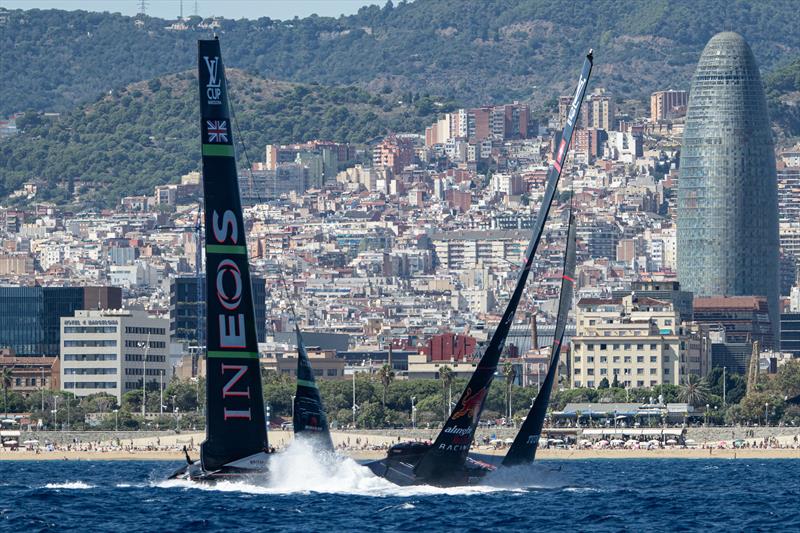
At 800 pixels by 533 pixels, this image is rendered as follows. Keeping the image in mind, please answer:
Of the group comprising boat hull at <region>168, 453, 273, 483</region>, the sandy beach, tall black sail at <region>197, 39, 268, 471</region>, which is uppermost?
tall black sail at <region>197, 39, 268, 471</region>

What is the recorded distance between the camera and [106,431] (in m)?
133

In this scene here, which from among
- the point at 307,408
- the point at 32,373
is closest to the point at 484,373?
the point at 307,408

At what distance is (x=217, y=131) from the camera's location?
59.1 m

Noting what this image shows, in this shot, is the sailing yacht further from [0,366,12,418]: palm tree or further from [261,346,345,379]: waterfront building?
[261,346,345,379]: waterfront building

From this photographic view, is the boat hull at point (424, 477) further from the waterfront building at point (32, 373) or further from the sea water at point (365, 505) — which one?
the waterfront building at point (32, 373)

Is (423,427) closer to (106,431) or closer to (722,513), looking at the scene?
(106,431)

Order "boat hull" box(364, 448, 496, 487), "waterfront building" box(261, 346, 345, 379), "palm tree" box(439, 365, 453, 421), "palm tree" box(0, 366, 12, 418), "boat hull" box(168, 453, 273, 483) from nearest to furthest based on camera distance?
"boat hull" box(168, 453, 273, 483), "boat hull" box(364, 448, 496, 487), "palm tree" box(439, 365, 453, 421), "palm tree" box(0, 366, 12, 418), "waterfront building" box(261, 346, 345, 379)

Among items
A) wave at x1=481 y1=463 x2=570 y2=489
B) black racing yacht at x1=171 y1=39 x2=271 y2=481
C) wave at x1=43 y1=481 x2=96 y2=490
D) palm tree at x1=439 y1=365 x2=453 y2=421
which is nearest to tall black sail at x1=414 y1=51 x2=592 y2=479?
wave at x1=481 y1=463 x2=570 y2=489

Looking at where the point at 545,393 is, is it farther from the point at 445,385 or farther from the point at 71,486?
the point at 445,385

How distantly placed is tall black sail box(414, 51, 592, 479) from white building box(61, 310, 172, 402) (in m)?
99.4

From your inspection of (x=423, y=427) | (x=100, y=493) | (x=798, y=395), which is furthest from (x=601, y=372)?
(x=100, y=493)

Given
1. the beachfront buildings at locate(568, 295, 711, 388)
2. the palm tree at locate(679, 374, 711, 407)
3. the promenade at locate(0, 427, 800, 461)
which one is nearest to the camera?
the promenade at locate(0, 427, 800, 461)

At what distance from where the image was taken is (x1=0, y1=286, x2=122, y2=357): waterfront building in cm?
18025

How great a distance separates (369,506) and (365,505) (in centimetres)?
27
